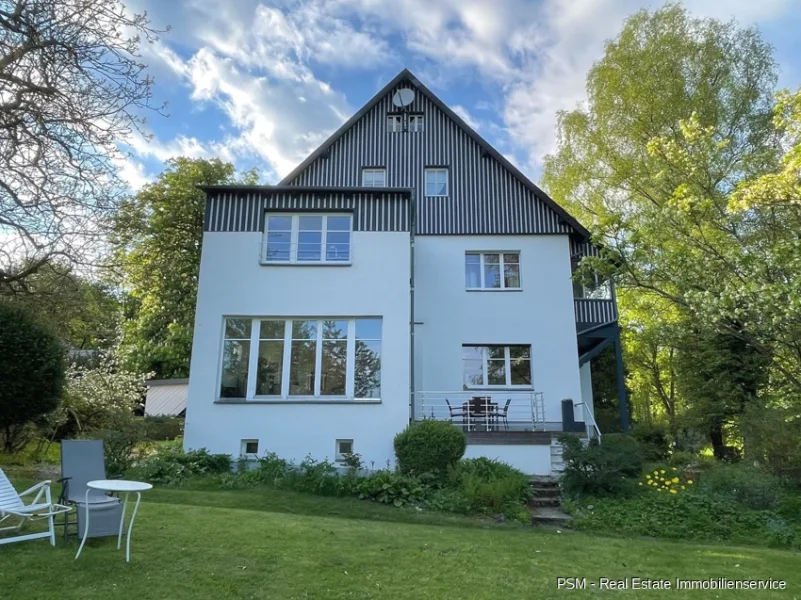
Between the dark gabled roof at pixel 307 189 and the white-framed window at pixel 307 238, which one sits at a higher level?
the dark gabled roof at pixel 307 189

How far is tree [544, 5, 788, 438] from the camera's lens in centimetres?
1177

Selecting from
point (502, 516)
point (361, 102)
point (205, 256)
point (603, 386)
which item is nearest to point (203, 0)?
point (205, 256)

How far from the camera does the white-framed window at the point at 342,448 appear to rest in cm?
1194

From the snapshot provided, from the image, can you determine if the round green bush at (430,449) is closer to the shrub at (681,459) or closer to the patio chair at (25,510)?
the patio chair at (25,510)

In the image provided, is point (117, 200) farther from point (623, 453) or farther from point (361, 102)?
point (623, 453)

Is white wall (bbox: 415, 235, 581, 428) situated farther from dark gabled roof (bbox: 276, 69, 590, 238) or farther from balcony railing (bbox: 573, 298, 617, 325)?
dark gabled roof (bbox: 276, 69, 590, 238)

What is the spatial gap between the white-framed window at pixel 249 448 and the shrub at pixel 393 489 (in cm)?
322

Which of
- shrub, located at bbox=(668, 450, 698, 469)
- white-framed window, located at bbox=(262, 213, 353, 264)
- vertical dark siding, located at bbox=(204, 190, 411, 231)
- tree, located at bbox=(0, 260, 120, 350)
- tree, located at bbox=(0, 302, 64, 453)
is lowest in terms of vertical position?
shrub, located at bbox=(668, 450, 698, 469)

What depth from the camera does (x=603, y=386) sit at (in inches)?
865

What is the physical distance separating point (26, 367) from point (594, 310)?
15051 millimetres

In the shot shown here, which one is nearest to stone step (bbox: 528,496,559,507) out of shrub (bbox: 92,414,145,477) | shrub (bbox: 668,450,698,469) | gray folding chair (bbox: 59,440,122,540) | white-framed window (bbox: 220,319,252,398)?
shrub (bbox: 668,450,698,469)

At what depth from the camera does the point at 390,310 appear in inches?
502

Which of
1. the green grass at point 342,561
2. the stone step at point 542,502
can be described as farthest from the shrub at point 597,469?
the green grass at point 342,561

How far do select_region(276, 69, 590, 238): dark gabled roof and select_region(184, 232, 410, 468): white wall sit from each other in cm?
469
